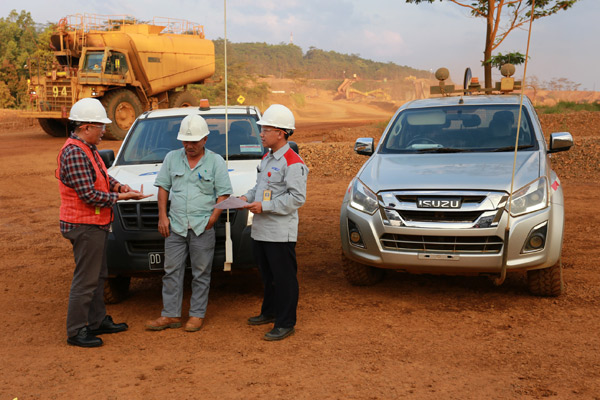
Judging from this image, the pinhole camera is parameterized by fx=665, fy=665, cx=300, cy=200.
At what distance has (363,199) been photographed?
19.1ft

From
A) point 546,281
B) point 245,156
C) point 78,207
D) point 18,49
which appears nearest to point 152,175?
point 245,156

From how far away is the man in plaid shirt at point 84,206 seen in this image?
4.70 metres

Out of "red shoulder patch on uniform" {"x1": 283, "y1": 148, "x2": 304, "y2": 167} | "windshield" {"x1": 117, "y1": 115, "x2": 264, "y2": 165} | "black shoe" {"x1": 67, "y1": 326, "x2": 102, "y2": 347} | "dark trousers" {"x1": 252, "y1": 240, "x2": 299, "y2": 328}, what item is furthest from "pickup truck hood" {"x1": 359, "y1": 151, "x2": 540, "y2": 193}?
"black shoe" {"x1": 67, "y1": 326, "x2": 102, "y2": 347}

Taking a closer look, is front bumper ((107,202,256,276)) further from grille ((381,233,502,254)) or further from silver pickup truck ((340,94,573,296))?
grille ((381,233,502,254))

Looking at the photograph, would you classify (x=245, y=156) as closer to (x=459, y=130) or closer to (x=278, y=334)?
(x=459, y=130)

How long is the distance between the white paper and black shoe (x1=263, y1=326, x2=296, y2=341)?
987 millimetres

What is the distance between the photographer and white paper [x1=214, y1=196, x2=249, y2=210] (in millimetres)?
4805

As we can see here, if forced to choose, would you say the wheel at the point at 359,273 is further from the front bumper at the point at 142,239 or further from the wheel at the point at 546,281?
the wheel at the point at 546,281

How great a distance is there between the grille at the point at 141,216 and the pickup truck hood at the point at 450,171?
1409 millimetres

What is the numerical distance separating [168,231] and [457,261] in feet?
7.62

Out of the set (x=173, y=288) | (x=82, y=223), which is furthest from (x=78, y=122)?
(x=173, y=288)

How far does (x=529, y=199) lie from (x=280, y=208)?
2.10 m

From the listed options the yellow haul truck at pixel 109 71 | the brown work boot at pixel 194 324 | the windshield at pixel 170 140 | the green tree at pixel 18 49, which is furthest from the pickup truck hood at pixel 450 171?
the green tree at pixel 18 49

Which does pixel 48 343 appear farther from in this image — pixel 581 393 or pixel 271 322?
pixel 581 393
